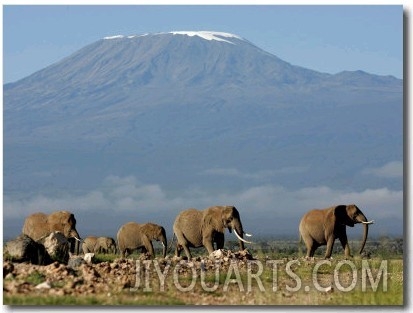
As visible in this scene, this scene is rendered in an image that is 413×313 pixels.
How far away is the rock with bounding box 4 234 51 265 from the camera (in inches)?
736

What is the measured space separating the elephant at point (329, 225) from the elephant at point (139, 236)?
11.2 ft

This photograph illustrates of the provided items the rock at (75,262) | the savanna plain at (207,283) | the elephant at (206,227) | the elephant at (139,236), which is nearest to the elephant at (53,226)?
the elephant at (206,227)

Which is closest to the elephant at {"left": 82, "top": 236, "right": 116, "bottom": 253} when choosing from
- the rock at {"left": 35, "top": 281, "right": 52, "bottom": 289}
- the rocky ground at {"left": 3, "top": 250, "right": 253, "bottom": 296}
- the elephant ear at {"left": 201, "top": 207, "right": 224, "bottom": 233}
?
the elephant ear at {"left": 201, "top": 207, "right": 224, "bottom": 233}

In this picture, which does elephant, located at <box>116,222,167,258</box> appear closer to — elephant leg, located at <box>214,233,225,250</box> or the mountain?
elephant leg, located at <box>214,233,225,250</box>

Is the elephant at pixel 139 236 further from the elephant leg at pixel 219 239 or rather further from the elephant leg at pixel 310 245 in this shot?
the elephant leg at pixel 310 245

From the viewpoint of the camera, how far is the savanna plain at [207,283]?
16.3 metres

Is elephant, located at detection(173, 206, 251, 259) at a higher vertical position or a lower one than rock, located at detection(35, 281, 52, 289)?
higher

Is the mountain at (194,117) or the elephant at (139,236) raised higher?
the mountain at (194,117)

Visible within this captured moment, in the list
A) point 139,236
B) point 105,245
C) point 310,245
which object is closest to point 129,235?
point 139,236

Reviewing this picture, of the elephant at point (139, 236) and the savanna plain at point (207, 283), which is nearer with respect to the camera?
the savanna plain at point (207, 283)

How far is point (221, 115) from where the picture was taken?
146750mm

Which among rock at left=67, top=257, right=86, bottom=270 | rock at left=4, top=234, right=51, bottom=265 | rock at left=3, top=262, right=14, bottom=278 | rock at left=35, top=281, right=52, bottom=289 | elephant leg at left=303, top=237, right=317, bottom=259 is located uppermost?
A: elephant leg at left=303, top=237, right=317, bottom=259

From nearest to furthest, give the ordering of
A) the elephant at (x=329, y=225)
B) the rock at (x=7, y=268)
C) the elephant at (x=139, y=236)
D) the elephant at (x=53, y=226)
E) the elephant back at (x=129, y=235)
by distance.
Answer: the rock at (x=7, y=268) → the elephant at (x=53, y=226) → the elephant at (x=329, y=225) → the elephant at (x=139, y=236) → the elephant back at (x=129, y=235)

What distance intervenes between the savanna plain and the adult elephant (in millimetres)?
12756
